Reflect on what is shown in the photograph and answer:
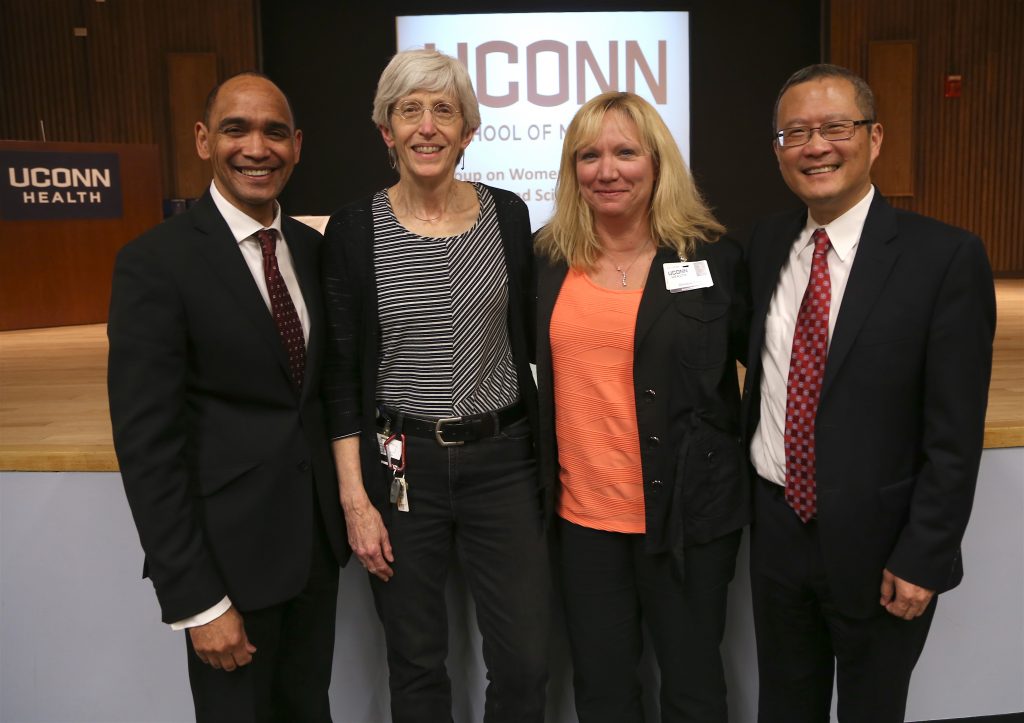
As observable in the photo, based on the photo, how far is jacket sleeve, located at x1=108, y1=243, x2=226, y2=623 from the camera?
4.64 feet

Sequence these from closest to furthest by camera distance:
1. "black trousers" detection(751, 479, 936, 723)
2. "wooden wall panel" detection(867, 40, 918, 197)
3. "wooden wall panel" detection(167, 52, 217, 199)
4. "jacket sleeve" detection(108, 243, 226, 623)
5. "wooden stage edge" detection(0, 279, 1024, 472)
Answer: "jacket sleeve" detection(108, 243, 226, 623)
"black trousers" detection(751, 479, 936, 723)
"wooden stage edge" detection(0, 279, 1024, 472)
"wooden wall panel" detection(867, 40, 918, 197)
"wooden wall panel" detection(167, 52, 217, 199)

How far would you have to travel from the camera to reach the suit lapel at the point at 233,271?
5.02ft

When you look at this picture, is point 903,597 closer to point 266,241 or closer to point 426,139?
point 426,139

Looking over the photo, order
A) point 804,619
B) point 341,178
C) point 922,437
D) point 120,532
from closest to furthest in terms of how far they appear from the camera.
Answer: point 922,437
point 804,619
point 120,532
point 341,178

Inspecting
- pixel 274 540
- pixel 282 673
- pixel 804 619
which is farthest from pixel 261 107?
pixel 804 619

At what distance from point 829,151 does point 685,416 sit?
586mm

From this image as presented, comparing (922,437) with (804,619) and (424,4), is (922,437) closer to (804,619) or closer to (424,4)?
(804,619)

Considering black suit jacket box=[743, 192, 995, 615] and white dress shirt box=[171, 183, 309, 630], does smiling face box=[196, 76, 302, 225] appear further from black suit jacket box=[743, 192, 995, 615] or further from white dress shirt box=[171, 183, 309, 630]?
black suit jacket box=[743, 192, 995, 615]

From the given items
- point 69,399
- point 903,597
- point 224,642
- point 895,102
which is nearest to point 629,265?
point 903,597

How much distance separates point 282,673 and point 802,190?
4.78 feet

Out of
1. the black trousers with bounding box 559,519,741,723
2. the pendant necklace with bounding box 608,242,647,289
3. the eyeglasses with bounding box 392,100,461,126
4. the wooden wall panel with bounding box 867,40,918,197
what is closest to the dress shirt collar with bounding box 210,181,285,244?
the eyeglasses with bounding box 392,100,461,126

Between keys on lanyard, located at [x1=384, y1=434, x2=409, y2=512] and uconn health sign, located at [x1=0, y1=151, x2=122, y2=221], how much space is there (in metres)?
5.52

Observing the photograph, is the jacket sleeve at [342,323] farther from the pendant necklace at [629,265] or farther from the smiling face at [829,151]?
the smiling face at [829,151]

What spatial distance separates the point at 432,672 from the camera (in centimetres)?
183
